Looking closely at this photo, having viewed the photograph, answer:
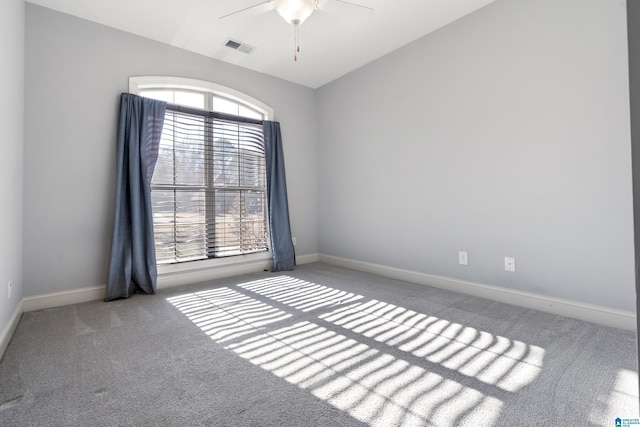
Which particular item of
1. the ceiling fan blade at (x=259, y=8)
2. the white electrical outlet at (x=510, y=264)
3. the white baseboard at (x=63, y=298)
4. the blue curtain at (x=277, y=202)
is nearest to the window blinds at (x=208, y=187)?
the blue curtain at (x=277, y=202)

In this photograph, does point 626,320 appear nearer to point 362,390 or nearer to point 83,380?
point 362,390

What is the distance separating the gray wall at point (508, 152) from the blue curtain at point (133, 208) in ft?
7.74

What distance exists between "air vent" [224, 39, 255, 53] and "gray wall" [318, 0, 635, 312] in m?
1.37

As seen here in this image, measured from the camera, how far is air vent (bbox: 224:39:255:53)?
3265 mm

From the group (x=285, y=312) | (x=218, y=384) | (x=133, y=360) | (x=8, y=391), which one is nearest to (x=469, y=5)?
(x=285, y=312)

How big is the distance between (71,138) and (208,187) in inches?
50.5

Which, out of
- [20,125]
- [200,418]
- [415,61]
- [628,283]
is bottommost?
[200,418]

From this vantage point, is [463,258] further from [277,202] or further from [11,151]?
[11,151]

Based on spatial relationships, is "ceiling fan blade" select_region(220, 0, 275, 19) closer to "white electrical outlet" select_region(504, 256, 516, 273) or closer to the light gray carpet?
the light gray carpet

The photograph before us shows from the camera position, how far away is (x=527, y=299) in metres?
2.53

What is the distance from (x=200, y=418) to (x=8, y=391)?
0.99 meters

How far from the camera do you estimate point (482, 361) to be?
67.2 inches

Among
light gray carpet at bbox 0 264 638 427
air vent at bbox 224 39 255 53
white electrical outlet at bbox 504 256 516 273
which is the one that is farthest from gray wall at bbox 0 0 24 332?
white electrical outlet at bbox 504 256 516 273

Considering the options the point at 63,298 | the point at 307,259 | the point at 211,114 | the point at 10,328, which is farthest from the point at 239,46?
the point at 10,328
